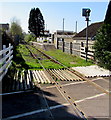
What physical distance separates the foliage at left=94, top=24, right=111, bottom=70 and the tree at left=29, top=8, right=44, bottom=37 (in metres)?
60.3

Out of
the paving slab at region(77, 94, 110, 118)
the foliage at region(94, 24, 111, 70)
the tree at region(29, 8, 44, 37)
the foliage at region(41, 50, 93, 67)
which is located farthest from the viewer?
the tree at region(29, 8, 44, 37)

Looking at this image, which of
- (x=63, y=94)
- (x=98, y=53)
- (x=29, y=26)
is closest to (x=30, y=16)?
(x=29, y=26)

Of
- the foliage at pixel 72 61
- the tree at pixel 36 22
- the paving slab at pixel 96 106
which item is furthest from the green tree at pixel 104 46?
the tree at pixel 36 22

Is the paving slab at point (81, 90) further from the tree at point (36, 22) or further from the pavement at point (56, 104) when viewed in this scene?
the tree at point (36, 22)

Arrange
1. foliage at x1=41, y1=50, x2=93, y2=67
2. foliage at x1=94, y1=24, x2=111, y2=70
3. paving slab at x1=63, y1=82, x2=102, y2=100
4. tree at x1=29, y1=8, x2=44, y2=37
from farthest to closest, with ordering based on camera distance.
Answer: tree at x1=29, y1=8, x2=44, y2=37, foliage at x1=41, y1=50, x2=93, y2=67, foliage at x1=94, y1=24, x2=111, y2=70, paving slab at x1=63, y1=82, x2=102, y2=100

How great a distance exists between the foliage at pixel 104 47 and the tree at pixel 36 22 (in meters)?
60.3

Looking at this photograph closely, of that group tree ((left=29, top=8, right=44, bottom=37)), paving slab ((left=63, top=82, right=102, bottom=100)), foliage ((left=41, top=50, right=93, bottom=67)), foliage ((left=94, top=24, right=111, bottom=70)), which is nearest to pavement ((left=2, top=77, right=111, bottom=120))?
paving slab ((left=63, top=82, right=102, bottom=100))

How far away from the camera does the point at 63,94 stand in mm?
5488

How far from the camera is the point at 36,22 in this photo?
68.1 metres

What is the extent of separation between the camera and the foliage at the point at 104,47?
9.05 metres

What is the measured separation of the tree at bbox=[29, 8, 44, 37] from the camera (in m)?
68.1

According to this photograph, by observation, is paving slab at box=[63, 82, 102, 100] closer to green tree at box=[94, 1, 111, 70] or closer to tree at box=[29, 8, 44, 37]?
green tree at box=[94, 1, 111, 70]

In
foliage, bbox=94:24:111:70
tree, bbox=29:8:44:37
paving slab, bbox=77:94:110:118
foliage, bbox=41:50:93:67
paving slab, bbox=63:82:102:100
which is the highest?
tree, bbox=29:8:44:37

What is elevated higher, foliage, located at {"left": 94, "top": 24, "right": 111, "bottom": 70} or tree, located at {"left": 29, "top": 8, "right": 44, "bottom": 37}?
tree, located at {"left": 29, "top": 8, "right": 44, "bottom": 37}
